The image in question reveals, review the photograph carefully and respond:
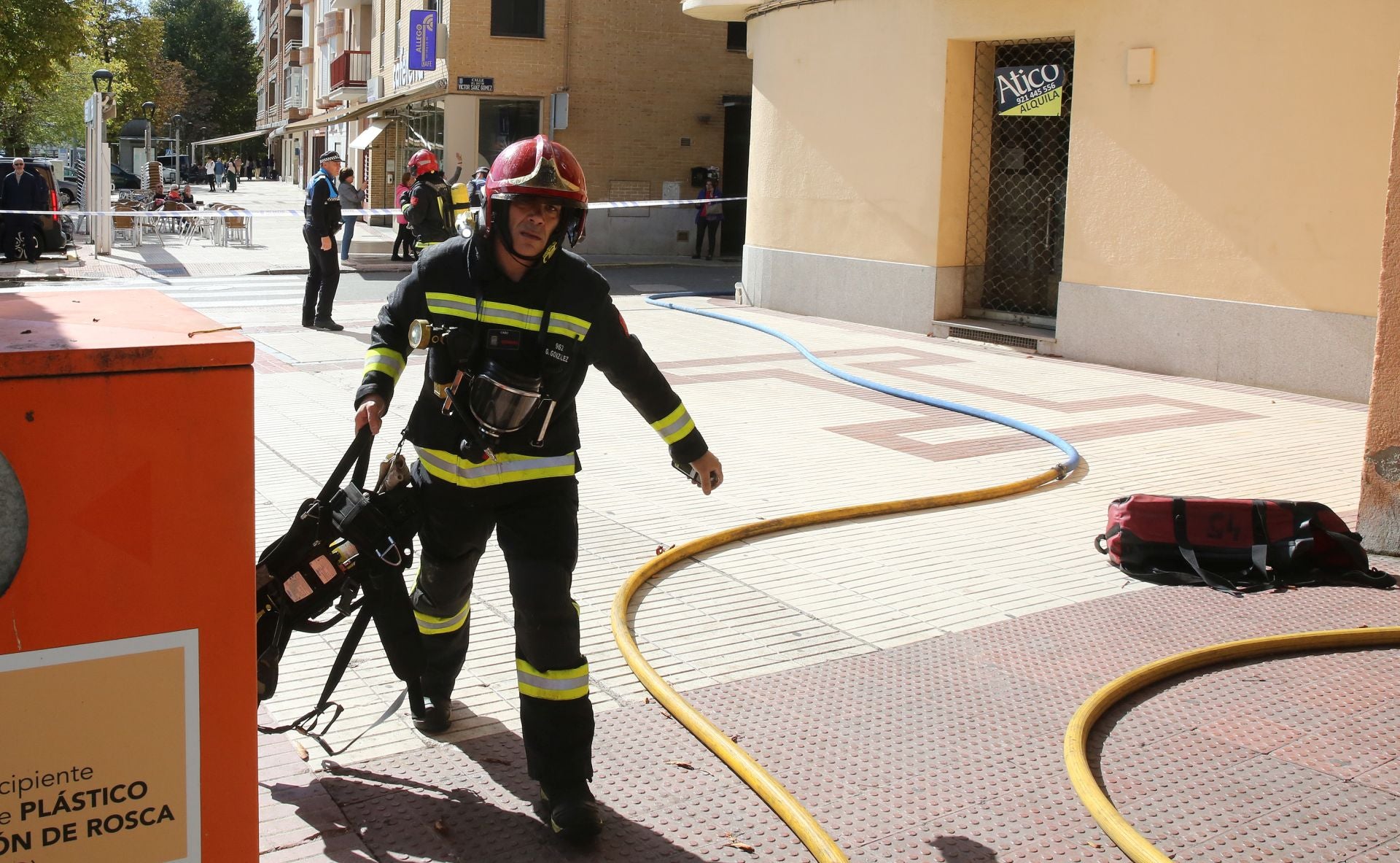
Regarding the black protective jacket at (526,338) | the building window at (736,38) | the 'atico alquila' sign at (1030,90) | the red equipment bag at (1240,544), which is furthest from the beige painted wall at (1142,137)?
the building window at (736,38)

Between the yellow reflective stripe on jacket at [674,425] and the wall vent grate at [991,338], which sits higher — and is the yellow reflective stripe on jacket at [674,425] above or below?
above

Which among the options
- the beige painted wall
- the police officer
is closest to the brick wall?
the beige painted wall

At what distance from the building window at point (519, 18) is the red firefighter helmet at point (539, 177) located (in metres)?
26.8

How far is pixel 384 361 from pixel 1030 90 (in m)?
11.4

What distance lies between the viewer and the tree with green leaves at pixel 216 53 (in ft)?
285

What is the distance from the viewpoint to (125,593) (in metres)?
2.25

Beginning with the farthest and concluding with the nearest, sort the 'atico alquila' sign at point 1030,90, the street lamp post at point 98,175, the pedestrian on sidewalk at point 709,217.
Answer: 1. the pedestrian on sidewalk at point 709,217
2. the street lamp post at point 98,175
3. the 'atico alquila' sign at point 1030,90

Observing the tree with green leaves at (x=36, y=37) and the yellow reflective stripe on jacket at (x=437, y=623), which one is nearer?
the yellow reflective stripe on jacket at (x=437, y=623)

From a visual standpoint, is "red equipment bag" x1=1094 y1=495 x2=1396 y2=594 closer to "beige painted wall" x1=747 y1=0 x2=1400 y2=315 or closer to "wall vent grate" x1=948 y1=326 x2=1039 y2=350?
"beige painted wall" x1=747 y1=0 x2=1400 y2=315

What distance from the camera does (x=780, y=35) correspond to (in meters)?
16.6

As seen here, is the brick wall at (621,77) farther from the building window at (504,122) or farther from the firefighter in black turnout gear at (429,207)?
the firefighter in black turnout gear at (429,207)

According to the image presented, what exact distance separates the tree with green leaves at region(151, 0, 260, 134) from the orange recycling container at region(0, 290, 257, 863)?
3555 inches

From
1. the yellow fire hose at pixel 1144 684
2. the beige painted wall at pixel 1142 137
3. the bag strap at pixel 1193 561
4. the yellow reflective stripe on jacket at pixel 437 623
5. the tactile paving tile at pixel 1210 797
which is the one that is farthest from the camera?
the beige painted wall at pixel 1142 137

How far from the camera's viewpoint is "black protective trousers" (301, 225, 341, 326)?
13703 mm
